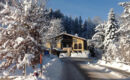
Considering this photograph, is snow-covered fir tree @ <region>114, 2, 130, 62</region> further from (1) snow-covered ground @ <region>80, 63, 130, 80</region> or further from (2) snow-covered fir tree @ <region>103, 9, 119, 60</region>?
(2) snow-covered fir tree @ <region>103, 9, 119, 60</region>

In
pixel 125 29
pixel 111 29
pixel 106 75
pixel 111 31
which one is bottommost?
pixel 106 75

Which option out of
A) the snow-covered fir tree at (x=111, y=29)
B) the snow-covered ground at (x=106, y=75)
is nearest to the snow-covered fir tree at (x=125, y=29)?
the snow-covered ground at (x=106, y=75)

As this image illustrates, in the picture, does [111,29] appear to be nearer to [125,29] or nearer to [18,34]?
[125,29]

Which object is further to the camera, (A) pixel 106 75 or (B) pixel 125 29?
(B) pixel 125 29

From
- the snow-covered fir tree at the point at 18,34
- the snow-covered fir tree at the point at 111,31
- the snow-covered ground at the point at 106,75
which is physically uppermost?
the snow-covered fir tree at the point at 111,31

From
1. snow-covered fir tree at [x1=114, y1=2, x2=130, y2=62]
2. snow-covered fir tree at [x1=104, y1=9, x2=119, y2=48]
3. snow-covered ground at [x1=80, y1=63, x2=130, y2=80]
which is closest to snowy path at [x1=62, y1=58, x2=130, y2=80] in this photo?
snow-covered ground at [x1=80, y1=63, x2=130, y2=80]

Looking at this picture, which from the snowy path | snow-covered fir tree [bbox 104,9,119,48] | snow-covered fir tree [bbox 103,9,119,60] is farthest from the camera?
snow-covered fir tree [bbox 104,9,119,48]

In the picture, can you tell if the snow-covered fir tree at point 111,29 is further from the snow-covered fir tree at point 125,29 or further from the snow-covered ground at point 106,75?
the snow-covered ground at point 106,75

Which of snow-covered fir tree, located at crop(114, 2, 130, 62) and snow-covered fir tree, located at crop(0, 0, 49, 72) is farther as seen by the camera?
snow-covered fir tree, located at crop(114, 2, 130, 62)

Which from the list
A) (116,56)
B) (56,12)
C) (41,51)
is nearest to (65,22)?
(56,12)

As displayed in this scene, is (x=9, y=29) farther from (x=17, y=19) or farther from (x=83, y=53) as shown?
(x=83, y=53)

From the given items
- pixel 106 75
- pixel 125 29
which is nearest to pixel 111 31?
pixel 125 29

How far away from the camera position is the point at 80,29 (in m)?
119

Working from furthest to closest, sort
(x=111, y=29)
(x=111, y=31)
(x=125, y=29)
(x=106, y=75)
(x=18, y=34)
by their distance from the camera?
(x=111, y=29), (x=111, y=31), (x=125, y=29), (x=106, y=75), (x=18, y=34)
